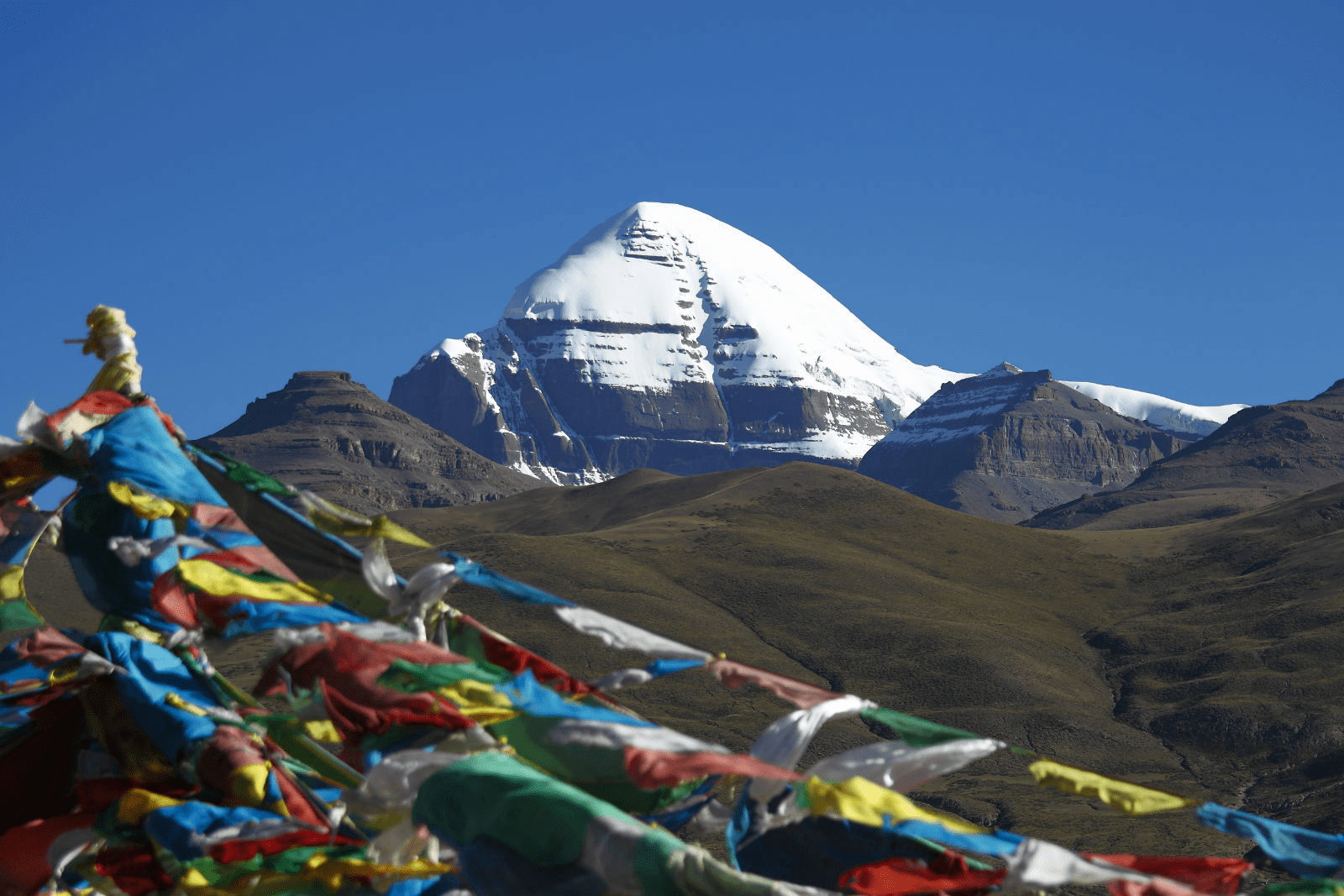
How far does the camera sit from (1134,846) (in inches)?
1250

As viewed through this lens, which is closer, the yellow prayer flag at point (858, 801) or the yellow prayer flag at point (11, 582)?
the yellow prayer flag at point (858, 801)

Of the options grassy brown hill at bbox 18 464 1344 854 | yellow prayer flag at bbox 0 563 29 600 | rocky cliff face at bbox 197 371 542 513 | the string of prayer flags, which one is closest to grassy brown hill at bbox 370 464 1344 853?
grassy brown hill at bbox 18 464 1344 854

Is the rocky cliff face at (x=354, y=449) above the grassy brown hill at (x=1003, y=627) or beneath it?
above

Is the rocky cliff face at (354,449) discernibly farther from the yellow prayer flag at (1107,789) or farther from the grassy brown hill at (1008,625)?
the yellow prayer flag at (1107,789)

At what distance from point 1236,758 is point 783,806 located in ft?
140

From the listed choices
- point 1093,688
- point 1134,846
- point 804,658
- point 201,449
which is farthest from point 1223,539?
point 201,449

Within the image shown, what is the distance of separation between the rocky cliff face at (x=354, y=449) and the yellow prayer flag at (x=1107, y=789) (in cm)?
12304

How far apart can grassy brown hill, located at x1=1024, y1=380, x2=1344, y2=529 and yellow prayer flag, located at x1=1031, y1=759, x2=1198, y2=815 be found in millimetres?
A: 117012

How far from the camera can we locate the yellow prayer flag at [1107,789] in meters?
4.42

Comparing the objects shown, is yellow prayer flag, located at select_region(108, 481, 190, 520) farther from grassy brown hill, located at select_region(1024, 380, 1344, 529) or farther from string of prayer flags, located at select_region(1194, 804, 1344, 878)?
grassy brown hill, located at select_region(1024, 380, 1344, 529)

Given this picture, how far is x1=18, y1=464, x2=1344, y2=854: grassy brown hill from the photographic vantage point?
4100 cm

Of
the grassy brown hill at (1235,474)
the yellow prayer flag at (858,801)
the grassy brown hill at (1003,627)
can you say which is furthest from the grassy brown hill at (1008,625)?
the grassy brown hill at (1235,474)

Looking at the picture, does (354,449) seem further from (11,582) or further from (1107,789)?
(1107,789)

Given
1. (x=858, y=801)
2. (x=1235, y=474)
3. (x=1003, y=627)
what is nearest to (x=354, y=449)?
(x=1235, y=474)
